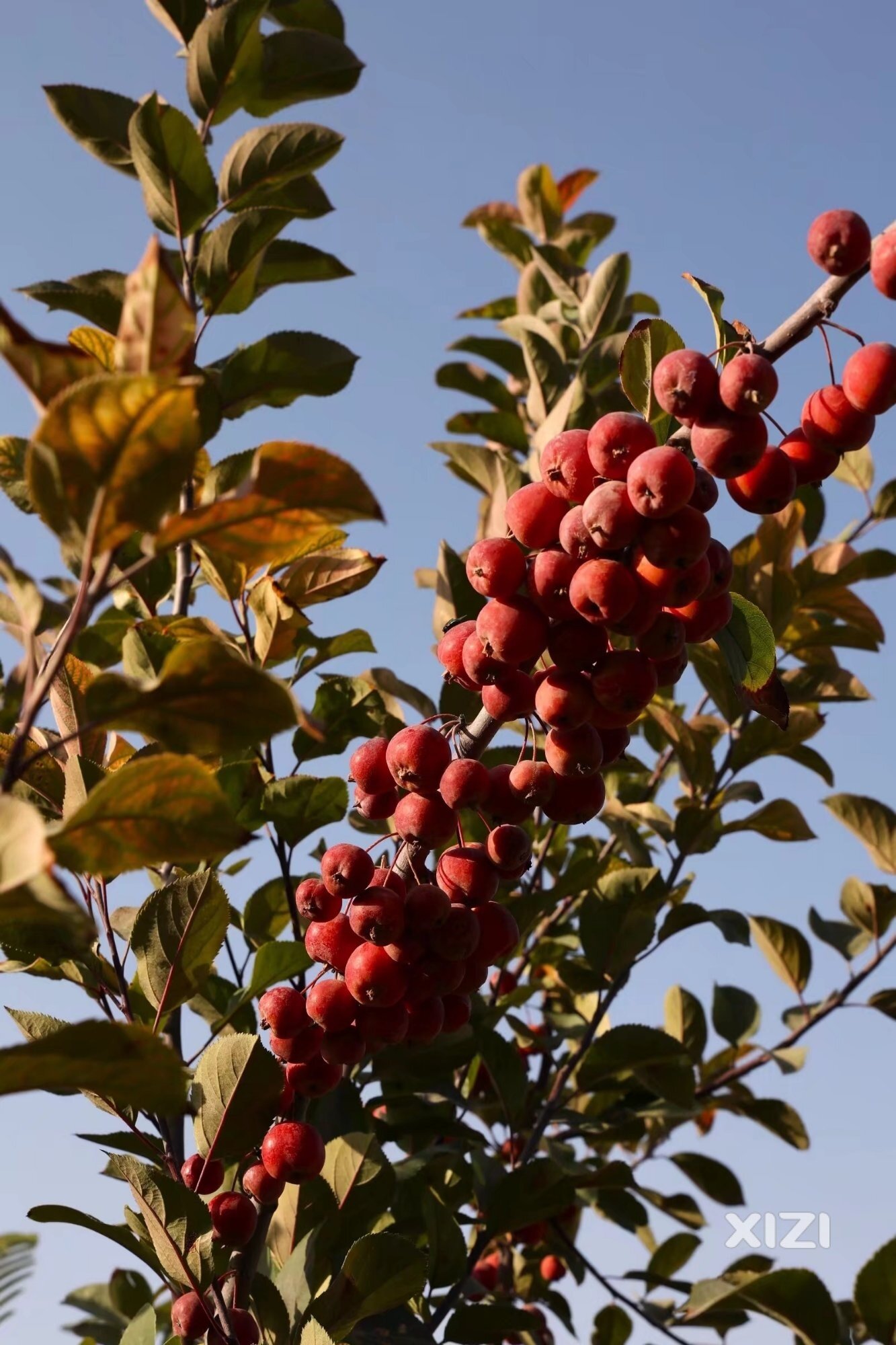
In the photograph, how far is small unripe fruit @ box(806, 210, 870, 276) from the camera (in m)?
1.45

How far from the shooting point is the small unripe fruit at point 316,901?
6.82ft

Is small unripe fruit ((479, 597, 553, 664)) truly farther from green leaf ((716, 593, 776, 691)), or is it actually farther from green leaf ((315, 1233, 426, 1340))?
green leaf ((315, 1233, 426, 1340))

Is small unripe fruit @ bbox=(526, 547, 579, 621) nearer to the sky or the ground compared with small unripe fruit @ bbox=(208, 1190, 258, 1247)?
nearer to the sky

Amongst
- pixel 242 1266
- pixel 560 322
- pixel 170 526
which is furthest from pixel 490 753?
pixel 560 322

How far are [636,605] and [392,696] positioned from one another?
164cm

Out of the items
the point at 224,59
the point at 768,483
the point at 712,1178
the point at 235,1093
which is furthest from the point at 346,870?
the point at 712,1178

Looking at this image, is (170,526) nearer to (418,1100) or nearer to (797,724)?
(418,1100)

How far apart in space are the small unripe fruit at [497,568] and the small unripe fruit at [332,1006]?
721 mm

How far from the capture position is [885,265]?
1.42 metres

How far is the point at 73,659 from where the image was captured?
2.08 metres

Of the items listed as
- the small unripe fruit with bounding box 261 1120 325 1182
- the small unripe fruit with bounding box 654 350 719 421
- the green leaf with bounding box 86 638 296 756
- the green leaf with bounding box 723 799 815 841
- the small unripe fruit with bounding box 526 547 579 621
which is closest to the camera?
the green leaf with bounding box 86 638 296 756

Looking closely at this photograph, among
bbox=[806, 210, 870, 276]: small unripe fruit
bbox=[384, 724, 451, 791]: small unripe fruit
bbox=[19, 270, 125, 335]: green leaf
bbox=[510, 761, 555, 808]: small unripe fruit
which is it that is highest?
bbox=[19, 270, 125, 335]: green leaf

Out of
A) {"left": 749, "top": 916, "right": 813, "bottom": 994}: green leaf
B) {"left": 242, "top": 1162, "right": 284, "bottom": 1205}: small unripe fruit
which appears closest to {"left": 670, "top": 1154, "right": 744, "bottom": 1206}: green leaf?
{"left": 749, "top": 916, "right": 813, "bottom": 994}: green leaf

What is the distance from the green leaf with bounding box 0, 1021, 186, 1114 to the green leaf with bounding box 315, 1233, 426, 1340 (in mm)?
995
